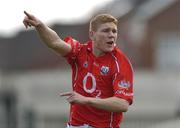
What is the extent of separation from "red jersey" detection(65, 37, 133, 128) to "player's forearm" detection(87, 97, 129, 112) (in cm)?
11

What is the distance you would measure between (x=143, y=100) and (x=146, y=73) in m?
3.98

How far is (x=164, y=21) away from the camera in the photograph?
6062cm

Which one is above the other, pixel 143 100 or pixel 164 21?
pixel 164 21

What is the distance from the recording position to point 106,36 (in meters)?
13.5

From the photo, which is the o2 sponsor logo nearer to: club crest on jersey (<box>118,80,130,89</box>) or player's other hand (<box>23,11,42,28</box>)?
club crest on jersey (<box>118,80,130,89</box>)

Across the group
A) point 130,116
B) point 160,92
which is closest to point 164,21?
point 160,92

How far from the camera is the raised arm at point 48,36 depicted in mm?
13422

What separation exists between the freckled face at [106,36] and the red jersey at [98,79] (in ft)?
0.67

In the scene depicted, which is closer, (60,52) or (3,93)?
(60,52)

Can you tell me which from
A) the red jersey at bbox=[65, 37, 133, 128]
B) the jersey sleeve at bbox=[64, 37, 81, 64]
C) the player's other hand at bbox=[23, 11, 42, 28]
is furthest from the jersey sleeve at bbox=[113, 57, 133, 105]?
the player's other hand at bbox=[23, 11, 42, 28]

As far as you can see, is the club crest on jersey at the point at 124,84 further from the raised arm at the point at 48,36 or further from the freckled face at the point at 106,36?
the raised arm at the point at 48,36

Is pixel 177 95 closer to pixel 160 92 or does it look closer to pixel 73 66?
pixel 160 92

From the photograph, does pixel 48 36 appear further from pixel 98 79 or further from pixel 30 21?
pixel 98 79

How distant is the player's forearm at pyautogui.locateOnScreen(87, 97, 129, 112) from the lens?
13219mm
